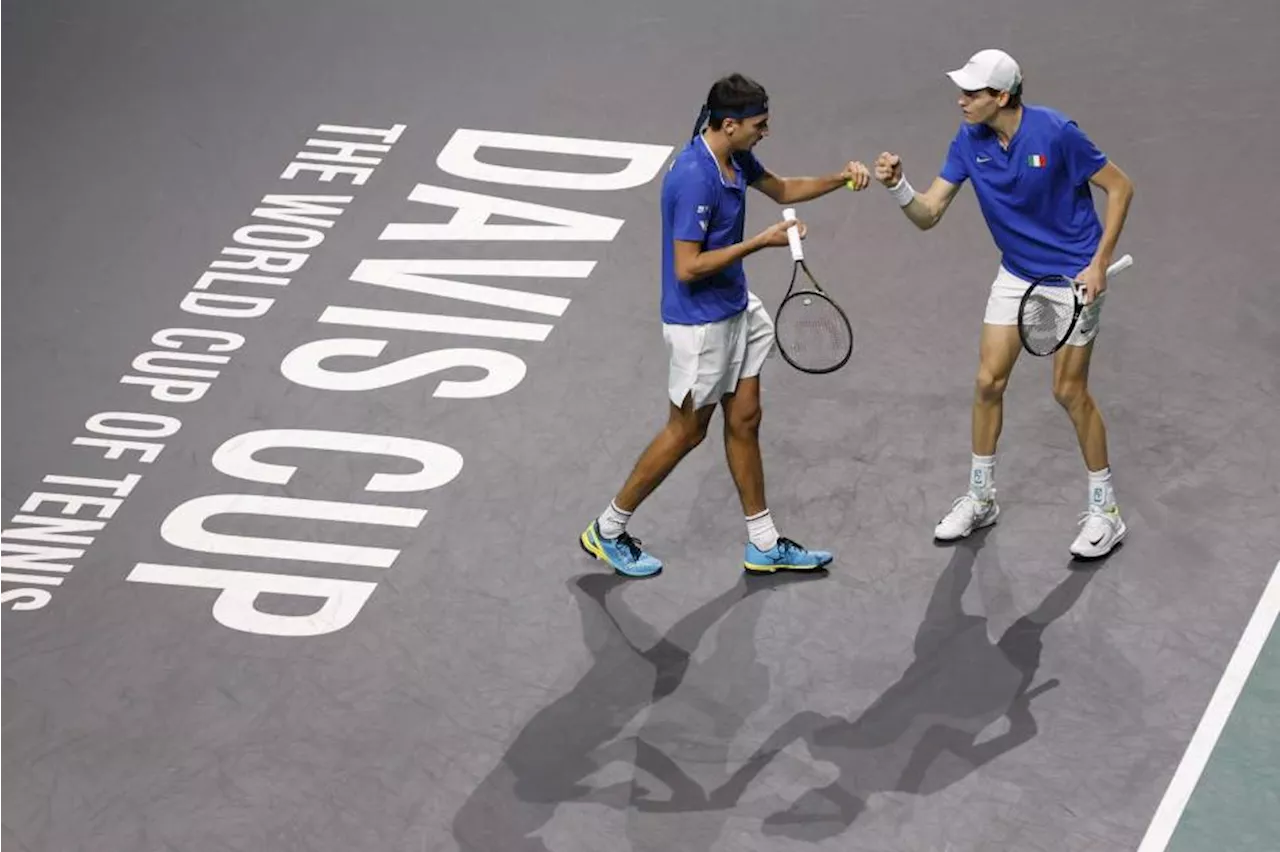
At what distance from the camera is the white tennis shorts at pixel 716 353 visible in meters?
8.04

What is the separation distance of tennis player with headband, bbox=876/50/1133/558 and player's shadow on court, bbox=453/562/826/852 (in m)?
0.98

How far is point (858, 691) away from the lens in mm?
7766

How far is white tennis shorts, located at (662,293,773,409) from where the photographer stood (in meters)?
8.04

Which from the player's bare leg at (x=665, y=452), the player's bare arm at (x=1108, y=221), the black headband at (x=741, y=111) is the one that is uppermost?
the black headband at (x=741, y=111)

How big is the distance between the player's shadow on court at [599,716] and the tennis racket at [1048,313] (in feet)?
3.97

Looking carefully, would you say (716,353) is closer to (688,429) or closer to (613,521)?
(688,429)

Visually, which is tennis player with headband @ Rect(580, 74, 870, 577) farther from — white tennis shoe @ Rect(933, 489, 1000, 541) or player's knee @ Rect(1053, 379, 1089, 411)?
player's knee @ Rect(1053, 379, 1089, 411)

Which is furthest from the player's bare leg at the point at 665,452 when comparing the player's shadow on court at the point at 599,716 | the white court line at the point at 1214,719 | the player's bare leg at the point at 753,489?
the white court line at the point at 1214,719

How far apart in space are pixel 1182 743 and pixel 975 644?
0.87 metres

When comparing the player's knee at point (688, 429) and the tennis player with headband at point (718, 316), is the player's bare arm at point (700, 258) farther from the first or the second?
the player's knee at point (688, 429)

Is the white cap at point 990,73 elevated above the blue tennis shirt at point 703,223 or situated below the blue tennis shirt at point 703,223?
above

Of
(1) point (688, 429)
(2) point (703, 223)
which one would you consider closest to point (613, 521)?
(1) point (688, 429)

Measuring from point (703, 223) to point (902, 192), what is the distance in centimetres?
79

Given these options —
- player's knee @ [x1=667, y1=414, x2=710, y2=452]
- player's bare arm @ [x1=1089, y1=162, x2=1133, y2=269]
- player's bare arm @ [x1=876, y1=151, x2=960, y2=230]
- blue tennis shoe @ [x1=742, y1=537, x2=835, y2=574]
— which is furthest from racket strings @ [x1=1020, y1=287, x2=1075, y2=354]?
player's knee @ [x1=667, y1=414, x2=710, y2=452]
